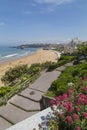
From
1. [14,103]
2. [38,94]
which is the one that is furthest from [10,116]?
[38,94]

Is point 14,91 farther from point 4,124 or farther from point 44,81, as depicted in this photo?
point 4,124

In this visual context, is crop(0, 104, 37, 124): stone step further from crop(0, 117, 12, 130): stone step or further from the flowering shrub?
the flowering shrub

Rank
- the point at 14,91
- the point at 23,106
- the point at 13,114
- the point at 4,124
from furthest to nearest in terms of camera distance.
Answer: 1. the point at 14,91
2. the point at 23,106
3. the point at 13,114
4. the point at 4,124

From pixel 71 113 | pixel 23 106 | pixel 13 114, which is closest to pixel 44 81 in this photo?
pixel 23 106

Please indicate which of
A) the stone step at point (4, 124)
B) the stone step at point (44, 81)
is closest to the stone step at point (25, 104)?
the stone step at point (4, 124)

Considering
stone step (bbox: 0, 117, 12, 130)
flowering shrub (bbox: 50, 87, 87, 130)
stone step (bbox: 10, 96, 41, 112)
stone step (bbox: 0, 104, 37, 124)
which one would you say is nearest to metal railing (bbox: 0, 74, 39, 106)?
stone step (bbox: 10, 96, 41, 112)

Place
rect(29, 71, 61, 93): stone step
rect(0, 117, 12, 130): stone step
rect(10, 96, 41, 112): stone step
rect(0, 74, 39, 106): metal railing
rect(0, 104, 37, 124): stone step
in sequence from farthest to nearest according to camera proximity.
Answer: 1. rect(29, 71, 61, 93): stone step
2. rect(0, 74, 39, 106): metal railing
3. rect(10, 96, 41, 112): stone step
4. rect(0, 104, 37, 124): stone step
5. rect(0, 117, 12, 130): stone step

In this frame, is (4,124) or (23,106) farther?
(23,106)

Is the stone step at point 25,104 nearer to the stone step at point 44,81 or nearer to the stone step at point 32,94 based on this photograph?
the stone step at point 32,94

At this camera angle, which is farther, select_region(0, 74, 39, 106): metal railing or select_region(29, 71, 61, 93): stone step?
select_region(29, 71, 61, 93): stone step
